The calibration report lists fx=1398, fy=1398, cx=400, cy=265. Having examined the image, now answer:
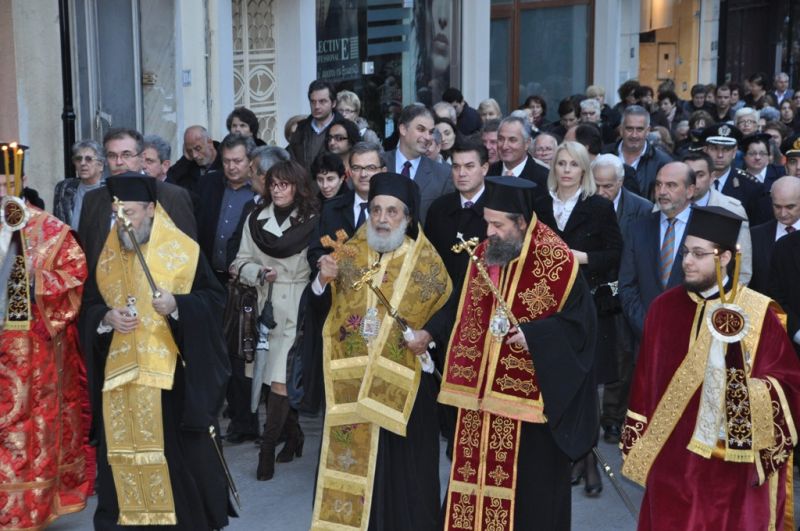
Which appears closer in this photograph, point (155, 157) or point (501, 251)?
point (501, 251)

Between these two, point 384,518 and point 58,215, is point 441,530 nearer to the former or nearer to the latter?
point 384,518

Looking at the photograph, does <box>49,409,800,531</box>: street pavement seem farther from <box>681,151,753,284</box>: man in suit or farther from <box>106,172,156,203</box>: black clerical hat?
<box>106,172,156,203</box>: black clerical hat

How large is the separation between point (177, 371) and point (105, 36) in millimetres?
7571

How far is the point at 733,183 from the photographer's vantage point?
445 inches

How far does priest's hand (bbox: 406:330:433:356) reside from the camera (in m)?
7.26

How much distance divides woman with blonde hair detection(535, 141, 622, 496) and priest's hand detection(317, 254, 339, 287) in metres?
2.03

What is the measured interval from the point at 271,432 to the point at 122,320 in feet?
7.15

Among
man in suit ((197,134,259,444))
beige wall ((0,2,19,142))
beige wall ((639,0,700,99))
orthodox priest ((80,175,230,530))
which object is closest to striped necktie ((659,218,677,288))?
man in suit ((197,134,259,444))

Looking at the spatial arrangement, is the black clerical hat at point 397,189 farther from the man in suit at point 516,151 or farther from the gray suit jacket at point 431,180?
the man in suit at point 516,151

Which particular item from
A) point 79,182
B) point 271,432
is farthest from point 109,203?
point 271,432

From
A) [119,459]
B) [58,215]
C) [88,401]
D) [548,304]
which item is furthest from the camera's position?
[58,215]

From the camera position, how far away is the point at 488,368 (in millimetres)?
7059

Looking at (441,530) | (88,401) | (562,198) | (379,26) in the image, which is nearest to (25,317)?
(88,401)

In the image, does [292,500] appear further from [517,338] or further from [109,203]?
[517,338]
